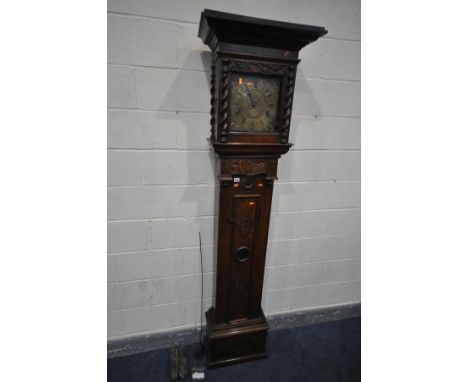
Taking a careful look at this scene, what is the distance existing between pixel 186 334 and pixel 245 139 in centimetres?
143

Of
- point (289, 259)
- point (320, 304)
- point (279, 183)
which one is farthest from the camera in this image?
point (320, 304)

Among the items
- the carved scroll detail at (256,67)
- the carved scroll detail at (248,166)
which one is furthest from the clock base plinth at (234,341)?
the carved scroll detail at (256,67)

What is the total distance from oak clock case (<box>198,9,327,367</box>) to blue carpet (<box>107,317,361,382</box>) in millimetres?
169

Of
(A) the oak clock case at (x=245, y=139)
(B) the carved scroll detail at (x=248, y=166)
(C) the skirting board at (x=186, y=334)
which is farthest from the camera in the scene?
(C) the skirting board at (x=186, y=334)

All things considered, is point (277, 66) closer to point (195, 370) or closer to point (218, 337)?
point (218, 337)

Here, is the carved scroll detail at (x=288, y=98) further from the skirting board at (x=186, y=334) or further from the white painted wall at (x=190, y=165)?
the skirting board at (x=186, y=334)

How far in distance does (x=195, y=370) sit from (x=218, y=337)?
0.29m

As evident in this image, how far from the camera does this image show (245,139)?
3.87 feet

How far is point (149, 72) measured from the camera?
126 centimetres

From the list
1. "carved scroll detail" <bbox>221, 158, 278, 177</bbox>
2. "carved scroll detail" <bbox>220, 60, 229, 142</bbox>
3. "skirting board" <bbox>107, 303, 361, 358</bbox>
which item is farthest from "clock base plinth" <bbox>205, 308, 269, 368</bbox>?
"carved scroll detail" <bbox>220, 60, 229, 142</bbox>

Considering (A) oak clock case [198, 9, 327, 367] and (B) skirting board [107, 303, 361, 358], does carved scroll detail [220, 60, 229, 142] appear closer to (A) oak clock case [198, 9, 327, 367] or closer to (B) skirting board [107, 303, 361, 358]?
(A) oak clock case [198, 9, 327, 367]

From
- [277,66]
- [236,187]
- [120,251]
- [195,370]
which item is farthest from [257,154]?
[195,370]

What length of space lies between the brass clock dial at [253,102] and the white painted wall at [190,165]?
29 centimetres

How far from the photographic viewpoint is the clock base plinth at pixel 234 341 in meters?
1.54
